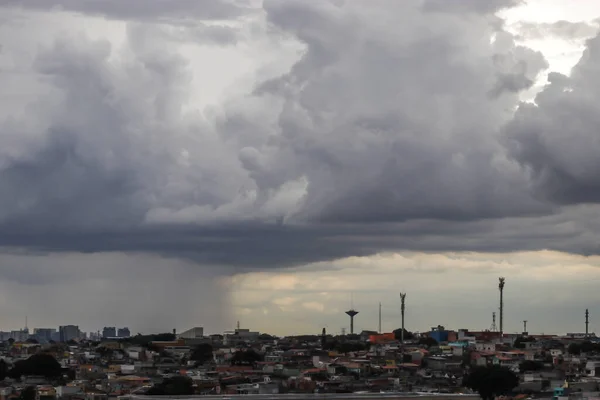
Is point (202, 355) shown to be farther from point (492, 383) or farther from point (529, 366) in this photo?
point (492, 383)

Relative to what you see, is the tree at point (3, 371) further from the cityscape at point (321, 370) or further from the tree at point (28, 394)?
the tree at point (28, 394)

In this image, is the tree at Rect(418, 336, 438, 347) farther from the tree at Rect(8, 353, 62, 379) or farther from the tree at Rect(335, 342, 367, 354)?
the tree at Rect(8, 353, 62, 379)

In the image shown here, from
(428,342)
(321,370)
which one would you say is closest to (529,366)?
(321,370)

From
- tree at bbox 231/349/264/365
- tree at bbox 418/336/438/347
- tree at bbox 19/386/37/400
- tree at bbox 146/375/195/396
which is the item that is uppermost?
tree at bbox 418/336/438/347

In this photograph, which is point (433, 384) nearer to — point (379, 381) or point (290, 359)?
point (379, 381)

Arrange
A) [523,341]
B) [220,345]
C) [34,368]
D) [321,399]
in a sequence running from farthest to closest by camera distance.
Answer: [220,345] < [523,341] < [34,368] < [321,399]

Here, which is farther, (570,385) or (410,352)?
(410,352)

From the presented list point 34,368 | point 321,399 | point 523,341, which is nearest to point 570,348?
point 523,341

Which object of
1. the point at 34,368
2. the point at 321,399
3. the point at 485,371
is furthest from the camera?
the point at 34,368

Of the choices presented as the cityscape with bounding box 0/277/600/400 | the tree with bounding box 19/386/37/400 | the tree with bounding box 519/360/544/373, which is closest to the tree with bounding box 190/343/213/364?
the cityscape with bounding box 0/277/600/400
